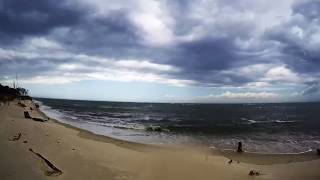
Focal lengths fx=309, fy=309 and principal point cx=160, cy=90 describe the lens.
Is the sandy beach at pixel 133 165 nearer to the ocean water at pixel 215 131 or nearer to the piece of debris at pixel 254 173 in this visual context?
the piece of debris at pixel 254 173

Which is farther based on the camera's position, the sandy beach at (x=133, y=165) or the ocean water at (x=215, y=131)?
the ocean water at (x=215, y=131)

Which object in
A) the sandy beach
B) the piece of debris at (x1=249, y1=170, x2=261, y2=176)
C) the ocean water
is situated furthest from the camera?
the ocean water

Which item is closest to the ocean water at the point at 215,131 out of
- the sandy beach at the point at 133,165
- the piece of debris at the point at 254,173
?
the sandy beach at the point at 133,165

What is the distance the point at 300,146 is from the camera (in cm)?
2841

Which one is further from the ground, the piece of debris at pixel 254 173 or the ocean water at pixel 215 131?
the piece of debris at pixel 254 173

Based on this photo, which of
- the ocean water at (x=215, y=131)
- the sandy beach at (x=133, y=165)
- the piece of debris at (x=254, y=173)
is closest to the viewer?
the sandy beach at (x=133, y=165)

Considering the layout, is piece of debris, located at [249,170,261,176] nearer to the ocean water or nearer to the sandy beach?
the sandy beach

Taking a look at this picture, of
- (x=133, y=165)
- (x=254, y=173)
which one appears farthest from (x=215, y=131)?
(x=133, y=165)

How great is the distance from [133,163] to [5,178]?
7142mm

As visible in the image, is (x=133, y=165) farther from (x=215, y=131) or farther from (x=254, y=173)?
(x=215, y=131)

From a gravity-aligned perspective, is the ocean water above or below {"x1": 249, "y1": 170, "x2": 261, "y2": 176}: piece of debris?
below

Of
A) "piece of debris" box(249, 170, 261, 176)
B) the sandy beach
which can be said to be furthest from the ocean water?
"piece of debris" box(249, 170, 261, 176)

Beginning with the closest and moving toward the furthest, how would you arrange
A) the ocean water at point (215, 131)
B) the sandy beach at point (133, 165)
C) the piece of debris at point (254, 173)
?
Answer: the sandy beach at point (133, 165), the piece of debris at point (254, 173), the ocean water at point (215, 131)

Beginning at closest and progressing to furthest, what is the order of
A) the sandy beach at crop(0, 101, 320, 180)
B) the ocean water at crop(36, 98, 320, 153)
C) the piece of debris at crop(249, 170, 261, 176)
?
the sandy beach at crop(0, 101, 320, 180) → the piece of debris at crop(249, 170, 261, 176) → the ocean water at crop(36, 98, 320, 153)
